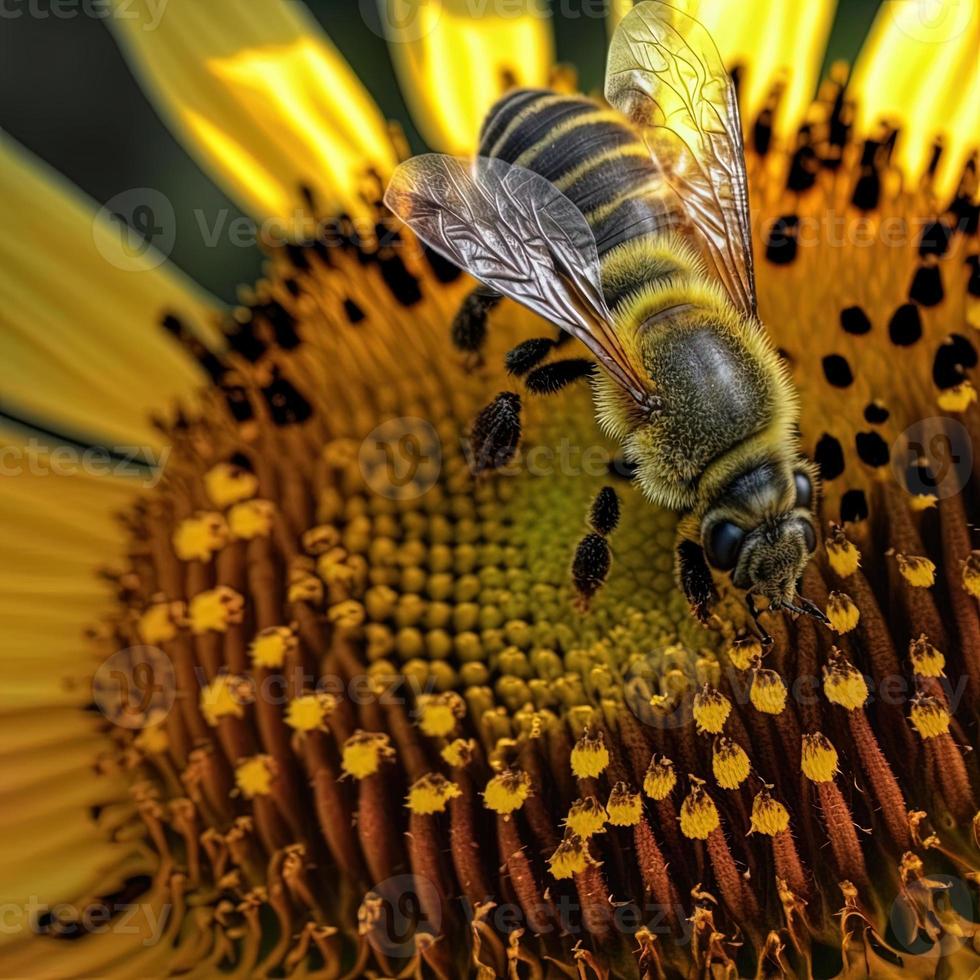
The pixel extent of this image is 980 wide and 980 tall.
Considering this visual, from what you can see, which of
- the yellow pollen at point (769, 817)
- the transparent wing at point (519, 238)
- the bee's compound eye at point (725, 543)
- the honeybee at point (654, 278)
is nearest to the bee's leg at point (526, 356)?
the honeybee at point (654, 278)

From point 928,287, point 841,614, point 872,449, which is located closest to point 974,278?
point 928,287

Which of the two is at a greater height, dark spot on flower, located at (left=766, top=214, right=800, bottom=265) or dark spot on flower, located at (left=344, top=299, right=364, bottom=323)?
dark spot on flower, located at (left=344, top=299, right=364, bottom=323)

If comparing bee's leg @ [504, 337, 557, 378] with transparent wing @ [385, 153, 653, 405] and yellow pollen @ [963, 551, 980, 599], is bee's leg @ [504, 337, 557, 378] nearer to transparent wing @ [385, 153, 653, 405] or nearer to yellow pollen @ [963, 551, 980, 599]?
transparent wing @ [385, 153, 653, 405]

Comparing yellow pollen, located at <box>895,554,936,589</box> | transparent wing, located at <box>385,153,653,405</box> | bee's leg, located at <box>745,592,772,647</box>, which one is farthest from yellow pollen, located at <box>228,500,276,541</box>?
yellow pollen, located at <box>895,554,936,589</box>

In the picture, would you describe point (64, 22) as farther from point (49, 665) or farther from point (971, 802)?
point (971, 802)

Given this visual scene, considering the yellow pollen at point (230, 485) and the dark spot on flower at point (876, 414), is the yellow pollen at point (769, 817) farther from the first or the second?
the yellow pollen at point (230, 485)

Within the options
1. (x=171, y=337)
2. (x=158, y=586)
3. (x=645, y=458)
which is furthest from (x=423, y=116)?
(x=645, y=458)
